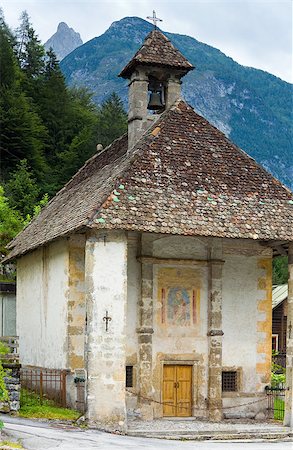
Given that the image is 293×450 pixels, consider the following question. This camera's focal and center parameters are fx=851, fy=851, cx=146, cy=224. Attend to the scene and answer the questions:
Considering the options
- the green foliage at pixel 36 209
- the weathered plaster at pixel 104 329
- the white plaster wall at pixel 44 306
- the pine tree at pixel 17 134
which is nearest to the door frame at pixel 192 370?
the white plaster wall at pixel 44 306

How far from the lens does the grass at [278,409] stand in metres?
26.3

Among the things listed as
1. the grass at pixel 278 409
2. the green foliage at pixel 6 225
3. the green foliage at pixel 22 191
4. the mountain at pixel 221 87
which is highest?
the mountain at pixel 221 87

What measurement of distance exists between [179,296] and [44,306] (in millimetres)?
4578

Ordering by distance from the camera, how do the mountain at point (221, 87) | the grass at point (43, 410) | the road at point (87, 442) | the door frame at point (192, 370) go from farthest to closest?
the mountain at point (221, 87), the door frame at point (192, 370), the grass at point (43, 410), the road at point (87, 442)

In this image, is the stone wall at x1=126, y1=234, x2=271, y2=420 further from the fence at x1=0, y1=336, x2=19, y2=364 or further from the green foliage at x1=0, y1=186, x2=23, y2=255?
the green foliage at x1=0, y1=186, x2=23, y2=255

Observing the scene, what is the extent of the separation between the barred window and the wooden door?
1.14 meters

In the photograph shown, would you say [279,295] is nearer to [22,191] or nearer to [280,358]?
[280,358]

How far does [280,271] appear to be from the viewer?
63719 mm

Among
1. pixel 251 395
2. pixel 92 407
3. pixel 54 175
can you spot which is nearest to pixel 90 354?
pixel 92 407

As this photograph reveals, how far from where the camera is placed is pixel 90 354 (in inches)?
848

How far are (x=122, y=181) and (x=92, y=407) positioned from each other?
613 cm

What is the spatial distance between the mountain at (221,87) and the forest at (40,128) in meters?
70.7

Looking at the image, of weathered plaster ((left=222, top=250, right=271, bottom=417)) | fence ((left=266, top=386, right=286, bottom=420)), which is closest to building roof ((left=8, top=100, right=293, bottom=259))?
weathered plaster ((left=222, top=250, right=271, bottom=417))

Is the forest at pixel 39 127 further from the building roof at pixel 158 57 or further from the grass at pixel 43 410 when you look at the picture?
the grass at pixel 43 410
